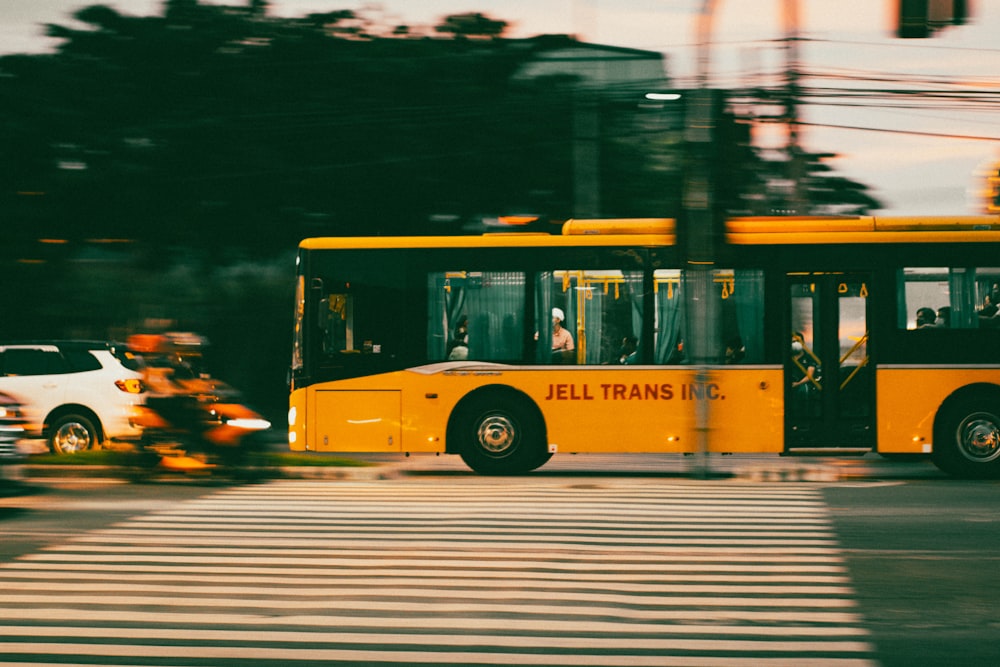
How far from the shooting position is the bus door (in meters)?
15.5

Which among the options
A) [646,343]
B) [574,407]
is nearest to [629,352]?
[646,343]

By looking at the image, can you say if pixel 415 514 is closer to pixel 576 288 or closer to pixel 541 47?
pixel 576 288

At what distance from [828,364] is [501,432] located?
4.15 meters

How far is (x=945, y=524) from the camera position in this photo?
36.2 ft

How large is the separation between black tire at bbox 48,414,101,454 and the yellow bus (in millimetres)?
3162

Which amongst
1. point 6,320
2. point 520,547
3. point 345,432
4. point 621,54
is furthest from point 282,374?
point 520,547

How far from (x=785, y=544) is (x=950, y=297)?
6655 mm

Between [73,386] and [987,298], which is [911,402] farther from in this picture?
[73,386]

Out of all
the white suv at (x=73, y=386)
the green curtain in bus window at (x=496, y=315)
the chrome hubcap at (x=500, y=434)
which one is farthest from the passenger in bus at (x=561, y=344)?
the white suv at (x=73, y=386)

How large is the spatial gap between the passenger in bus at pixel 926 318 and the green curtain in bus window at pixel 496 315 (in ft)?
16.0

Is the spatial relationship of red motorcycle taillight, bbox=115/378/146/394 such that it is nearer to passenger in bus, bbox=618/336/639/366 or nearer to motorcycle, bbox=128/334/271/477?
motorcycle, bbox=128/334/271/477

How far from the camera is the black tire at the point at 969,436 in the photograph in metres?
15.2

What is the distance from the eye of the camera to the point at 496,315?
52.2ft

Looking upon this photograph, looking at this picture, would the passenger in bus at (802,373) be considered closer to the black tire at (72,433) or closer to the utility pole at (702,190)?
the utility pole at (702,190)
